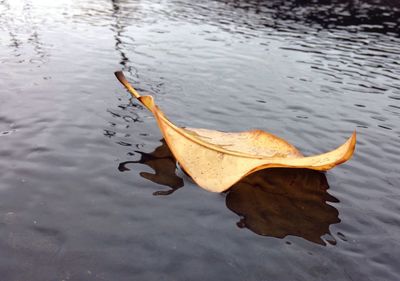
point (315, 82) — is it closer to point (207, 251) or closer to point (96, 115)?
point (96, 115)

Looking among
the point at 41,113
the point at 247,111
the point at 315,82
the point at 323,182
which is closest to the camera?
the point at 323,182

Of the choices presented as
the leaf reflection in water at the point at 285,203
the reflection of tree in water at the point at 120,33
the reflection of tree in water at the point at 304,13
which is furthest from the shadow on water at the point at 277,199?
the reflection of tree in water at the point at 304,13

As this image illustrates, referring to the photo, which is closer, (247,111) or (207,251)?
(207,251)

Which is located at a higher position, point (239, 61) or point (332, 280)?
point (239, 61)

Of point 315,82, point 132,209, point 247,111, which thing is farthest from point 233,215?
point 315,82

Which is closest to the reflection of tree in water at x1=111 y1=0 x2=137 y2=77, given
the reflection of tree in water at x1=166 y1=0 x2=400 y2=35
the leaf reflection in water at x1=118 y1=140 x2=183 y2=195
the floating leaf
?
the reflection of tree in water at x1=166 y1=0 x2=400 y2=35

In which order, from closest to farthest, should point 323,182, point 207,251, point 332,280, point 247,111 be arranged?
point 332,280
point 207,251
point 323,182
point 247,111

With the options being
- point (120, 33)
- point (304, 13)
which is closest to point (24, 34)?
point (120, 33)
